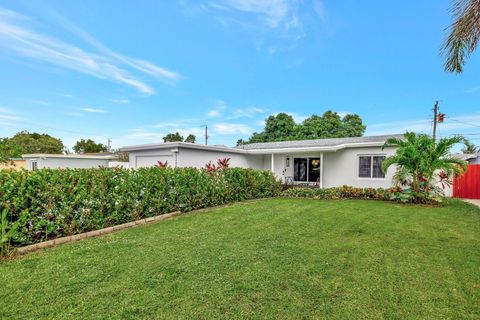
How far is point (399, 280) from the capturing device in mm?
3658

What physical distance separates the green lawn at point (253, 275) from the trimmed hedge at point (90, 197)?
0.69 metres

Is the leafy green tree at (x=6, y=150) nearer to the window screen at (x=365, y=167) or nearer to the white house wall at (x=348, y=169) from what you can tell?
the white house wall at (x=348, y=169)

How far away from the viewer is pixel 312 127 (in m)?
31.5

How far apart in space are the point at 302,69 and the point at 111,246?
16797mm

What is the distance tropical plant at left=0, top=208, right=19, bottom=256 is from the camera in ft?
14.6

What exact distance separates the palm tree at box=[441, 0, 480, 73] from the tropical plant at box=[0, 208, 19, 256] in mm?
7973

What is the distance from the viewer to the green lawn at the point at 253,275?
293 cm

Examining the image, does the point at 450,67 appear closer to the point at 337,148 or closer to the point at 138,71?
the point at 337,148

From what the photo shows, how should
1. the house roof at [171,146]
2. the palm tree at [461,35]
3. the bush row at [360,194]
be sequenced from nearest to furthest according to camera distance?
the palm tree at [461,35]
the bush row at [360,194]
the house roof at [171,146]

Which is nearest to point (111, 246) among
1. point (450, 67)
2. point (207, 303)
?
point (207, 303)

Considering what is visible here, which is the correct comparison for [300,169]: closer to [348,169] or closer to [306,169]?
[306,169]

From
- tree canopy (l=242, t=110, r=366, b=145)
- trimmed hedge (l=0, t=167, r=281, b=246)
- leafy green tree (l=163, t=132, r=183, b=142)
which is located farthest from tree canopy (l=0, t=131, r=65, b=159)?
trimmed hedge (l=0, t=167, r=281, b=246)

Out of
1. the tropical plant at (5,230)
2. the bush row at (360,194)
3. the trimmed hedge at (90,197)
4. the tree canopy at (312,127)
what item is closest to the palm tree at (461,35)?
the trimmed hedge at (90,197)

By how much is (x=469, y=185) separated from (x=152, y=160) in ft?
56.2
